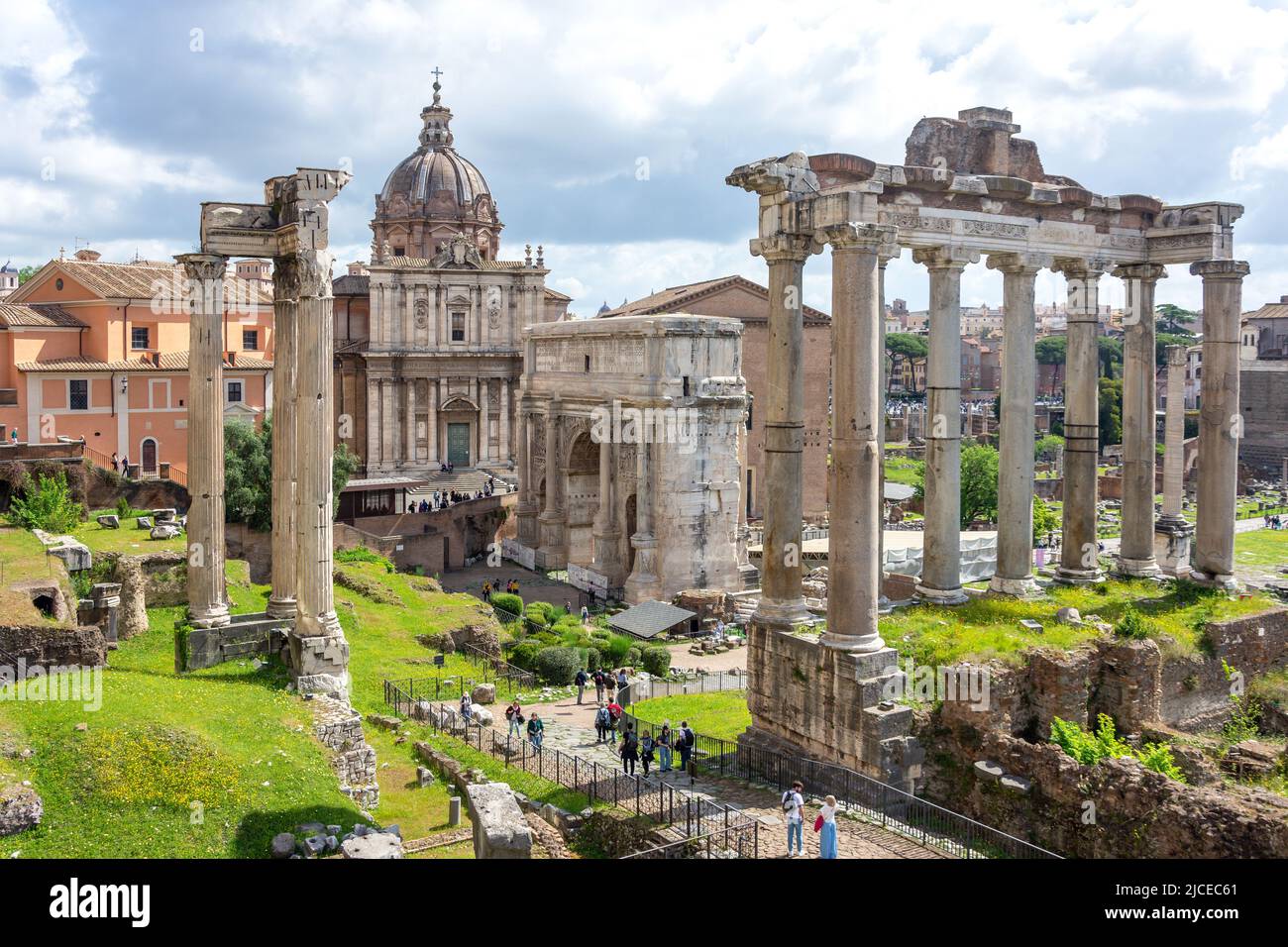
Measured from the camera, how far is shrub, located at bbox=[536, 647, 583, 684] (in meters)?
27.0

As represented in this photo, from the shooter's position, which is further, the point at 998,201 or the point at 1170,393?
the point at 1170,393

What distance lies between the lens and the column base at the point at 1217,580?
1928 cm

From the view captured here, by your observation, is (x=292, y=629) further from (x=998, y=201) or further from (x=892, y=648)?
(x=998, y=201)

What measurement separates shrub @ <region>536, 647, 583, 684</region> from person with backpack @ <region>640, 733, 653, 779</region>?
26.4ft

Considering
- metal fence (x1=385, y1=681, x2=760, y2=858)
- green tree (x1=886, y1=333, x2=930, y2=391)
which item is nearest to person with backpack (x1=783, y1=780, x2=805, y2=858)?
metal fence (x1=385, y1=681, x2=760, y2=858)

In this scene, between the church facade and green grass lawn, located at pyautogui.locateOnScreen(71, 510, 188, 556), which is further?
the church facade

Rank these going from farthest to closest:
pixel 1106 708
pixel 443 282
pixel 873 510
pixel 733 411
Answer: pixel 443 282, pixel 733 411, pixel 1106 708, pixel 873 510

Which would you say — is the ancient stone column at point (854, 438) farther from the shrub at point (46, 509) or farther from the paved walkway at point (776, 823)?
the shrub at point (46, 509)

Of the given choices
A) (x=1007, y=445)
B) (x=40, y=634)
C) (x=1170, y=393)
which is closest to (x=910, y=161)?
(x=1007, y=445)

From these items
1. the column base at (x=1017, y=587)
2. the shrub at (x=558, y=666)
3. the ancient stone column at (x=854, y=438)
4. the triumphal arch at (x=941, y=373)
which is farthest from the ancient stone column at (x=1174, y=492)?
the shrub at (x=558, y=666)

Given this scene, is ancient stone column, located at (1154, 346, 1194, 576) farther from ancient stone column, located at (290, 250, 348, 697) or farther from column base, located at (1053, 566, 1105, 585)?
ancient stone column, located at (290, 250, 348, 697)

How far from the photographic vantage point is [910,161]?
59.8 feet

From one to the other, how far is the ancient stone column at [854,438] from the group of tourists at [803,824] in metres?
2.40
